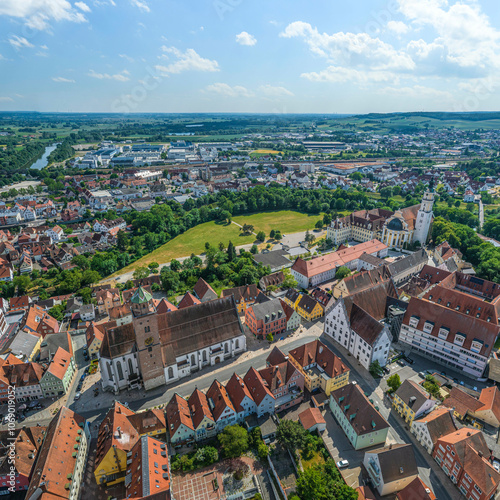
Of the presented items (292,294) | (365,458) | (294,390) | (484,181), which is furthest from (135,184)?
(484,181)

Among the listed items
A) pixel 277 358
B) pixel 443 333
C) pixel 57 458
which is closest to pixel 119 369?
pixel 57 458

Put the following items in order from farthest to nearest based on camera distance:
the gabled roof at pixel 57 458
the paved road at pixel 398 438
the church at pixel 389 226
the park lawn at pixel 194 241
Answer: the park lawn at pixel 194 241, the church at pixel 389 226, the paved road at pixel 398 438, the gabled roof at pixel 57 458

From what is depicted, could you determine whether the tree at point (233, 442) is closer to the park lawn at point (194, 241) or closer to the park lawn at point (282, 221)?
the park lawn at point (194, 241)

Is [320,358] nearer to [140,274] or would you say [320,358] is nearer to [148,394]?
[148,394]

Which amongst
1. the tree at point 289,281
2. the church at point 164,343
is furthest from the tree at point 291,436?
the tree at point 289,281

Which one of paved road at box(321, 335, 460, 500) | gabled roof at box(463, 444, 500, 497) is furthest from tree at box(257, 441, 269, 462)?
gabled roof at box(463, 444, 500, 497)

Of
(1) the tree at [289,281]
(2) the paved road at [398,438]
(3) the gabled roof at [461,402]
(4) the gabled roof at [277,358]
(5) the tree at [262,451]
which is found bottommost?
(2) the paved road at [398,438]

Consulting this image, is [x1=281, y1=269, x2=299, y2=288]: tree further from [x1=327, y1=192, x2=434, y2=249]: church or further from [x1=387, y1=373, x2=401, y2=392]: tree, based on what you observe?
[x1=327, y1=192, x2=434, y2=249]: church
